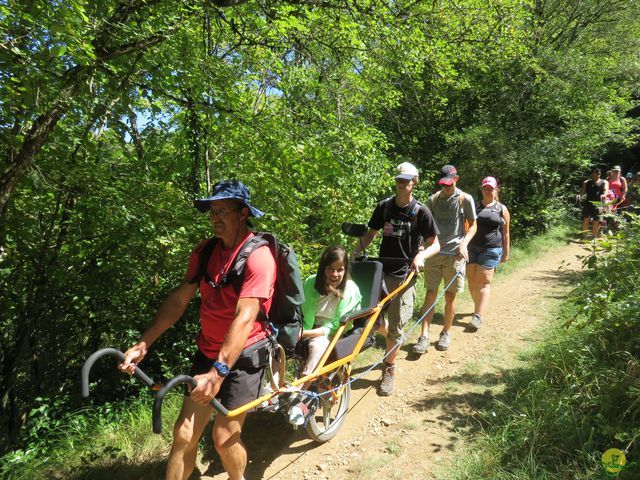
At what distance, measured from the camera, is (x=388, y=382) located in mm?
4258

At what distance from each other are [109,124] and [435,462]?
13.3 feet

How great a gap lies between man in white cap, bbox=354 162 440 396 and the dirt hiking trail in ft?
1.22

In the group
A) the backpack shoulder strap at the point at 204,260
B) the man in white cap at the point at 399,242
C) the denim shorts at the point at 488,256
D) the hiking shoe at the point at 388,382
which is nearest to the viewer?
the backpack shoulder strap at the point at 204,260

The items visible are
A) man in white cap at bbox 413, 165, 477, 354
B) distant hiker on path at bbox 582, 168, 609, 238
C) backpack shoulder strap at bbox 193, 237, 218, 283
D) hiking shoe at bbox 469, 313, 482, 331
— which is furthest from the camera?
distant hiker on path at bbox 582, 168, 609, 238

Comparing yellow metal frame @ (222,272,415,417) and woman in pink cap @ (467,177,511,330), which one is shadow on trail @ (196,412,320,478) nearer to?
yellow metal frame @ (222,272,415,417)

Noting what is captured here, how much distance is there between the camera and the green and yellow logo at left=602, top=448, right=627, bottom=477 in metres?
2.47

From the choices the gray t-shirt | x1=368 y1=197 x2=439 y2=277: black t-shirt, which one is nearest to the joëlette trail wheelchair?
x1=368 y1=197 x2=439 y2=277: black t-shirt

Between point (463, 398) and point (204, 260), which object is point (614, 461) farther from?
point (204, 260)

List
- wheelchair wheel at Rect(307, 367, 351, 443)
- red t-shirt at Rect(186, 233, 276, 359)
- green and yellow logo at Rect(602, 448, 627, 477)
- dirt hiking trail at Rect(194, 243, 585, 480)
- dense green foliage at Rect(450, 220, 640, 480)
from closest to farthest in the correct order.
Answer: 1. red t-shirt at Rect(186, 233, 276, 359)
2. green and yellow logo at Rect(602, 448, 627, 477)
3. dense green foliage at Rect(450, 220, 640, 480)
4. dirt hiking trail at Rect(194, 243, 585, 480)
5. wheelchair wheel at Rect(307, 367, 351, 443)

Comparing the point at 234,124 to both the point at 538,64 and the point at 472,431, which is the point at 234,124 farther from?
the point at 538,64

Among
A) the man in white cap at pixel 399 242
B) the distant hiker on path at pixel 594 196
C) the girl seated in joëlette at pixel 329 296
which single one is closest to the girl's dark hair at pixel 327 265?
the girl seated in joëlette at pixel 329 296

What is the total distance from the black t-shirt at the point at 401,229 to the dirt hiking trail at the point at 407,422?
4.15 ft

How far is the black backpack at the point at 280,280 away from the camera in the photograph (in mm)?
2396

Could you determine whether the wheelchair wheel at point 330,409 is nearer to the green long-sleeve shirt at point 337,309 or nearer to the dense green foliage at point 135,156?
the green long-sleeve shirt at point 337,309
